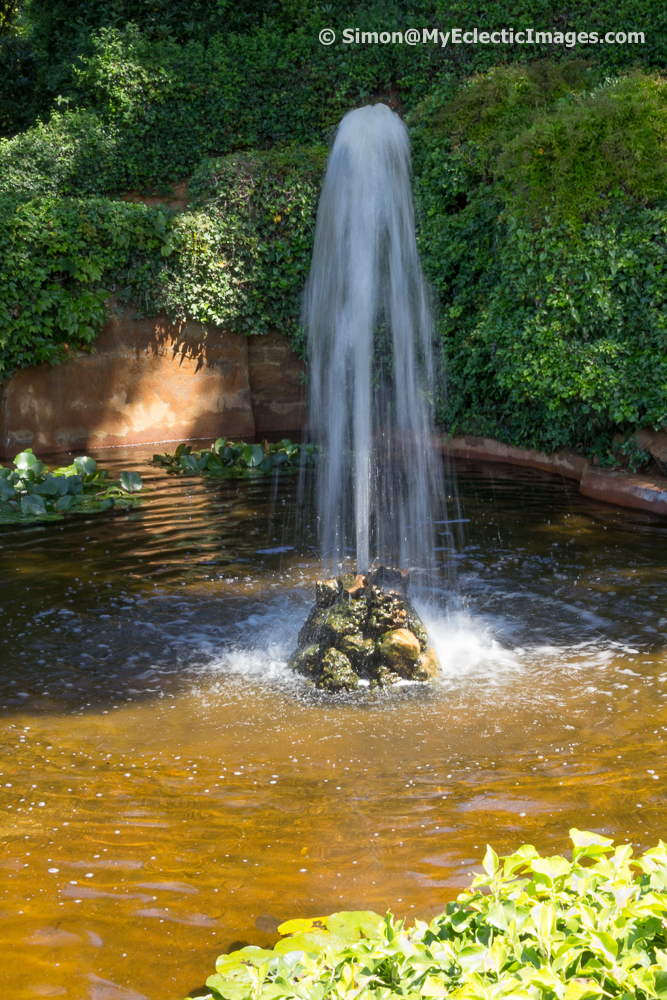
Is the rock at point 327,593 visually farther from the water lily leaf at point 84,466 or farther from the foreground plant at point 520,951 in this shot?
the water lily leaf at point 84,466

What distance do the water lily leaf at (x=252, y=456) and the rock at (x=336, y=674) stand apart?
580 cm

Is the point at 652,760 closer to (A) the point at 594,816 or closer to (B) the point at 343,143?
(A) the point at 594,816

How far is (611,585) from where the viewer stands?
19.4 ft

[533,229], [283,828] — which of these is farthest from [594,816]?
[533,229]

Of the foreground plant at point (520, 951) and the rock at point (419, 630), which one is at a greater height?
the foreground plant at point (520, 951)

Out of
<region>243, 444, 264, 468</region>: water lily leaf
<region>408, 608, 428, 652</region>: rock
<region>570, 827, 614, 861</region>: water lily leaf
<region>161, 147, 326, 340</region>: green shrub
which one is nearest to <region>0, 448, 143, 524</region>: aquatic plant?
<region>243, 444, 264, 468</region>: water lily leaf

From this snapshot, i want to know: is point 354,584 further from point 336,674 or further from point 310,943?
point 310,943

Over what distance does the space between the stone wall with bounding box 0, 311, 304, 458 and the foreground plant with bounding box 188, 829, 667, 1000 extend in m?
10.6

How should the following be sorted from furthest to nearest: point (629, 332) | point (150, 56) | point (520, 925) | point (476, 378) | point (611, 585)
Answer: point (150, 56) < point (476, 378) < point (629, 332) < point (611, 585) < point (520, 925)

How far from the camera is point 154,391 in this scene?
12.2 metres

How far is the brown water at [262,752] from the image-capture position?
277 cm

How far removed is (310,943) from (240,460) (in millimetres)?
8602

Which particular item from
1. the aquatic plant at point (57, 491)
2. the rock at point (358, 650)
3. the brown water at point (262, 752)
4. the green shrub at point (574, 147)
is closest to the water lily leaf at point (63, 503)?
the aquatic plant at point (57, 491)

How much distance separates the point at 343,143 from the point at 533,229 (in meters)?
4.05
